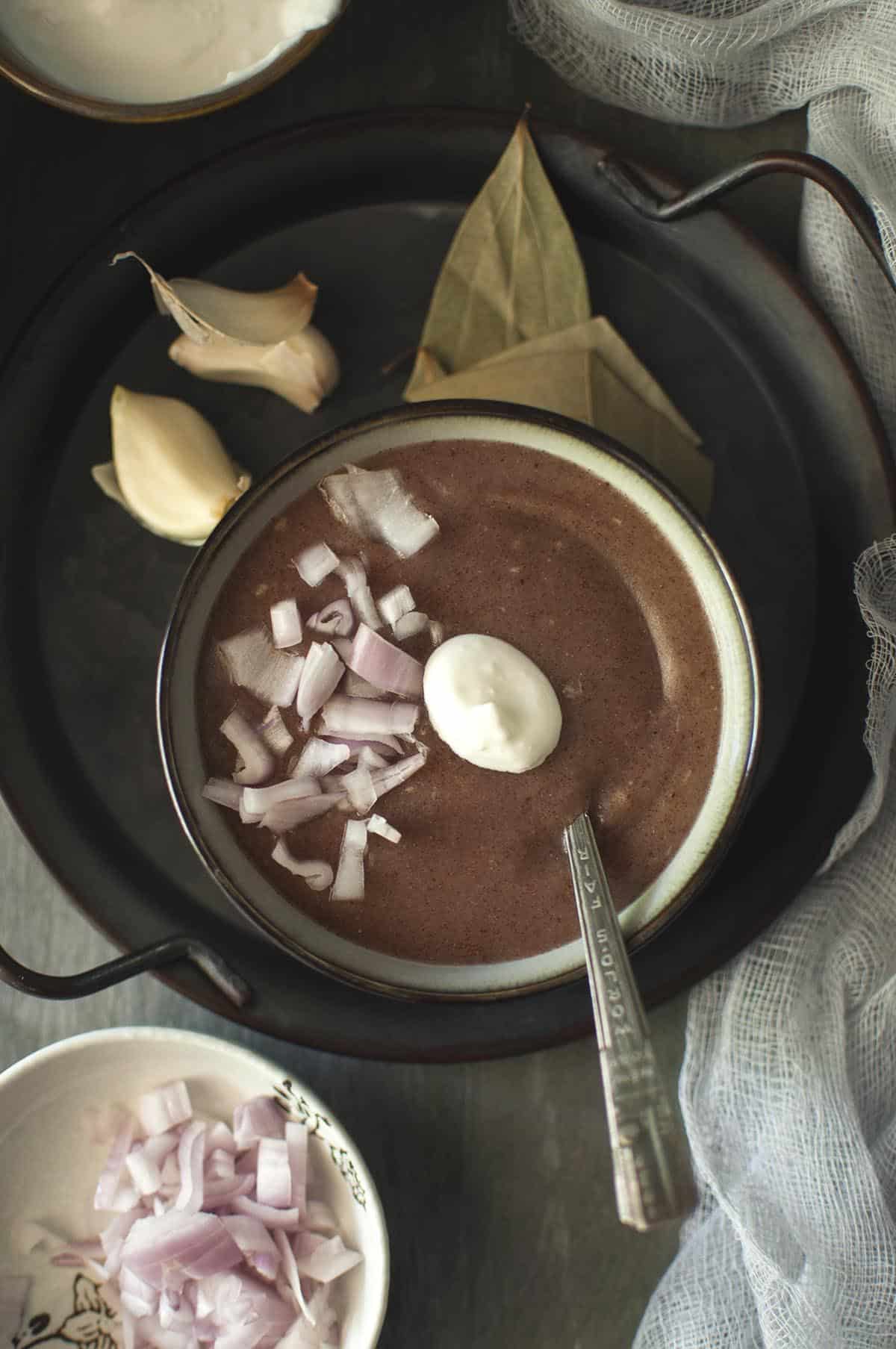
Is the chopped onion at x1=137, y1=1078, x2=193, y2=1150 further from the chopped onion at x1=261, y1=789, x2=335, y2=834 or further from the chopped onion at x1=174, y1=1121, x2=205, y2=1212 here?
the chopped onion at x1=261, y1=789, x2=335, y2=834

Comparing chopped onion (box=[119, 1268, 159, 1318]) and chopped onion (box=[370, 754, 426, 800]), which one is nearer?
chopped onion (box=[370, 754, 426, 800])

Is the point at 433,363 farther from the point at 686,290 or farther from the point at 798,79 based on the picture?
the point at 798,79

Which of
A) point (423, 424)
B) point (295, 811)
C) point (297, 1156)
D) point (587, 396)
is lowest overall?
point (297, 1156)

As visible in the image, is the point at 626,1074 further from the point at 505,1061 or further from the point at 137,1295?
the point at 137,1295

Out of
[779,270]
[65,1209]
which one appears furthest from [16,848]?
[779,270]

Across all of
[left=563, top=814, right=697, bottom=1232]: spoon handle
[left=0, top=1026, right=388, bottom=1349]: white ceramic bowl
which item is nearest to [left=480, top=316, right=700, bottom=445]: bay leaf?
[left=563, top=814, right=697, bottom=1232]: spoon handle

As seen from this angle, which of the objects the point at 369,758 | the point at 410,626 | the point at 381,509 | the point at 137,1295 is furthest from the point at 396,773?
the point at 137,1295
